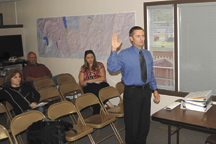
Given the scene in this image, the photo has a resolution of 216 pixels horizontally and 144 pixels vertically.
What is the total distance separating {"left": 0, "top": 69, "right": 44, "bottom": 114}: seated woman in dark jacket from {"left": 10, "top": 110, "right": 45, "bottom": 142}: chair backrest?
739mm

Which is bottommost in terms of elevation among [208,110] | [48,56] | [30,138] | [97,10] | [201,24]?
[30,138]

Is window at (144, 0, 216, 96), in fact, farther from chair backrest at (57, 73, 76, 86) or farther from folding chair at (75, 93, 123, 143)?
chair backrest at (57, 73, 76, 86)

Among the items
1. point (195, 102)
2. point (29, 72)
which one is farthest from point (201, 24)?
point (29, 72)

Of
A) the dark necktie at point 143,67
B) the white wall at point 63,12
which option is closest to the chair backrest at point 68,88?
the white wall at point 63,12

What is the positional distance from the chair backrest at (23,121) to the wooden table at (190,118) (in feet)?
4.97

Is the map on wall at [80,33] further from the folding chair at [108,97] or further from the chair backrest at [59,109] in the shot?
the chair backrest at [59,109]

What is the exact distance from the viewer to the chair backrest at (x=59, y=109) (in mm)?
3733

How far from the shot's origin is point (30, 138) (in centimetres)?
322

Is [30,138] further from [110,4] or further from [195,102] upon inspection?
[110,4]

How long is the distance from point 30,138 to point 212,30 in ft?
10.6

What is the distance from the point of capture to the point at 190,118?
10.2 feet

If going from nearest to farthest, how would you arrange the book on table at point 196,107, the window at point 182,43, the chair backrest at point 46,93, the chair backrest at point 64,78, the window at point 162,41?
the book on table at point 196,107 < the window at point 182,43 < the chair backrest at point 46,93 < the window at point 162,41 < the chair backrest at point 64,78

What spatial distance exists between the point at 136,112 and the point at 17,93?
1.92 m

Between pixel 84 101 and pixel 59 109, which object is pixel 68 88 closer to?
pixel 84 101
